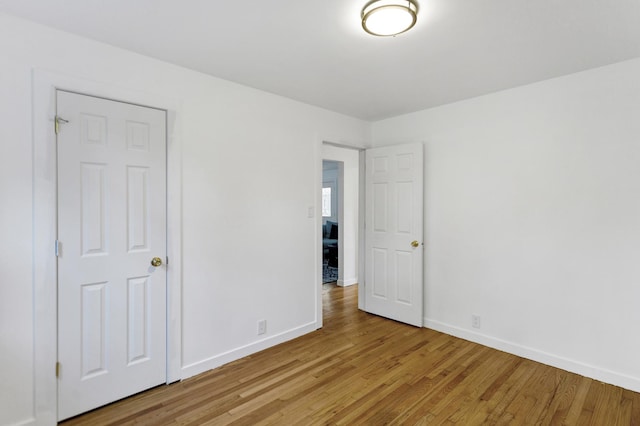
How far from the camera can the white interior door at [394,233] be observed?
11.9 ft

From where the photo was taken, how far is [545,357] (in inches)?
110

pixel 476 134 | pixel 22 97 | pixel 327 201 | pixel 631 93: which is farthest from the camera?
pixel 327 201

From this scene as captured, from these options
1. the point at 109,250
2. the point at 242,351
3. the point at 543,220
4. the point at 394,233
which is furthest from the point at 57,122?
the point at 543,220

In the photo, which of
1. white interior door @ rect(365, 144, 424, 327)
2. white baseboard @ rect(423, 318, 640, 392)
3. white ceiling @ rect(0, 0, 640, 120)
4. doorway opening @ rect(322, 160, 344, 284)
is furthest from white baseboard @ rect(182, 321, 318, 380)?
white ceiling @ rect(0, 0, 640, 120)

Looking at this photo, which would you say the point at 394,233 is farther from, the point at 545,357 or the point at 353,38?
the point at 353,38

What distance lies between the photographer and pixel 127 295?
7.54 feet

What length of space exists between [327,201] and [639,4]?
7.46m

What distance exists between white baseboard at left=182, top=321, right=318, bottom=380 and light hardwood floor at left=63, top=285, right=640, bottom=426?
7 centimetres

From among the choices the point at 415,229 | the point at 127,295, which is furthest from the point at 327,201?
the point at 127,295

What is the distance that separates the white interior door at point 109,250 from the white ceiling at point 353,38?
50 centimetres

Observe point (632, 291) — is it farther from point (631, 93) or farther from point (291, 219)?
point (291, 219)

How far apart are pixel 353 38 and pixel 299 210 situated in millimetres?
1768

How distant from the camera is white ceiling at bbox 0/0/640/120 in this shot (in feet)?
5.82

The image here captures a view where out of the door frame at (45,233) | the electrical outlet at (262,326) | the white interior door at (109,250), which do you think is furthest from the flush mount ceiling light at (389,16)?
the electrical outlet at (262,326)
